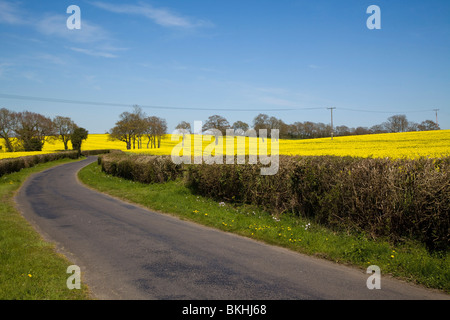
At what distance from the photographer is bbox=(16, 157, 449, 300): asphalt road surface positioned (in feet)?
16.2

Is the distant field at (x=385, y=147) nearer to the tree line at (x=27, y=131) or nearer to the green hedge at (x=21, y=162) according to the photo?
the green hedge at (x=21, y=162)

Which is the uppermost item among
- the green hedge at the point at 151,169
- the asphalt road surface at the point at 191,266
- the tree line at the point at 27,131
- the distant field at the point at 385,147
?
the tree line at the point at 27,131

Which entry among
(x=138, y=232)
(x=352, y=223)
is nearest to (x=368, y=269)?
(x=352, y=223)

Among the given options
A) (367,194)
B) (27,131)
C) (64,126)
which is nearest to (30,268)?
(367,194)

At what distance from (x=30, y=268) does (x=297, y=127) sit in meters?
92.8

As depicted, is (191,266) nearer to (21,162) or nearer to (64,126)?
(21,162)

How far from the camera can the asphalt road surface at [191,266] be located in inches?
194

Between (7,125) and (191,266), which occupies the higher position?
(7,125)

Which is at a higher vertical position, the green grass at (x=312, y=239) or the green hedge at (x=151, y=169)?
the green hedge at (x=151, y=169)

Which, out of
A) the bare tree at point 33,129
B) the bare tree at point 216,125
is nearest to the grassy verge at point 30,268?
the bare tree at point 216,125

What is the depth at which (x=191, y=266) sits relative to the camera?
20.0 feet

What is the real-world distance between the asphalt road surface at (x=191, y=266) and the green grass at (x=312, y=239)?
35 centimetres

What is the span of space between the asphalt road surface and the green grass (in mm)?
352
